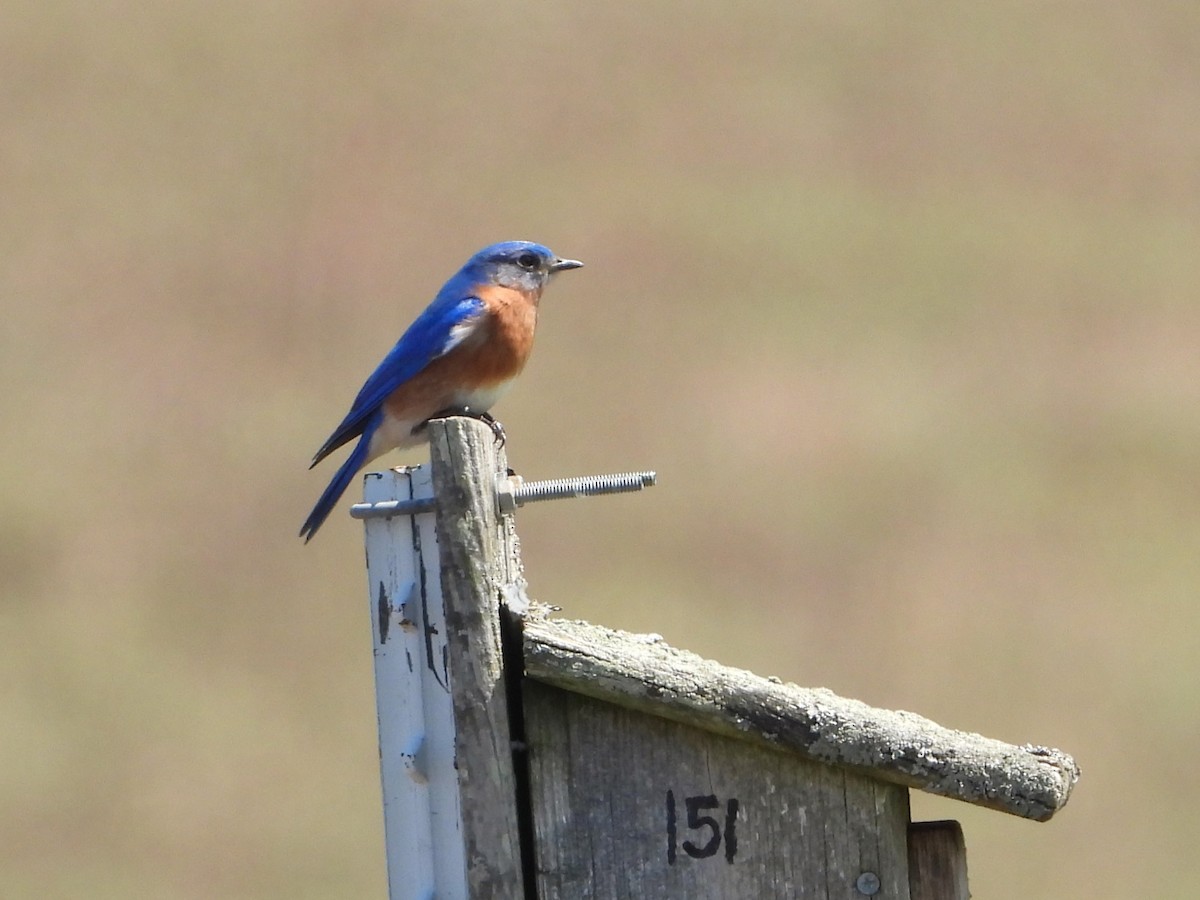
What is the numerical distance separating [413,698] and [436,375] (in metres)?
1.82

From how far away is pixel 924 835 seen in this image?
336 cm

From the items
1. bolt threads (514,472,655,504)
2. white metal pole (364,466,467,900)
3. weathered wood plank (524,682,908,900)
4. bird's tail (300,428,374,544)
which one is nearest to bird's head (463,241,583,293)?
bird's tail (300,428,374,544)

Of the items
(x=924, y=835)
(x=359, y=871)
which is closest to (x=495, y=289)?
(x=924, y=835)

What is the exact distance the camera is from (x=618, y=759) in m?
3.32

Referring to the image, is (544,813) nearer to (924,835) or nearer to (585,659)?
(585,659)

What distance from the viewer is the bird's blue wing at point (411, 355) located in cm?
525

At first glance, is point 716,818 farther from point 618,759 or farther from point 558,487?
point 558,487

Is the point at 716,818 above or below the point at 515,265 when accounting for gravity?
below

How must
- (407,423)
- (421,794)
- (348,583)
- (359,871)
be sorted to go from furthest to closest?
(348,583) < (359,871) < (407,423) < (421,794)

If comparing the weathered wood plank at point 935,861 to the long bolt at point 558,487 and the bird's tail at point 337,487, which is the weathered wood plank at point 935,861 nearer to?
the long bolt at point 558,487

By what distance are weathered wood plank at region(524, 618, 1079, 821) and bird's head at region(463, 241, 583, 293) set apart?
99.9 inches

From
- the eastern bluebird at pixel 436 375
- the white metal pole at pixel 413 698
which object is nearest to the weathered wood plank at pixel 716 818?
the white metal pole at pixel 413 698

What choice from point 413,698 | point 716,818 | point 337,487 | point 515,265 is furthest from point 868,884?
point 515,265

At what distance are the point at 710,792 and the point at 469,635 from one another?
52 cm
